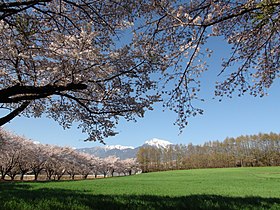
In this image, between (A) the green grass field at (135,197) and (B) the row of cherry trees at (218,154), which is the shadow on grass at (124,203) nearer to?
(A) the green grass field at (135,197)

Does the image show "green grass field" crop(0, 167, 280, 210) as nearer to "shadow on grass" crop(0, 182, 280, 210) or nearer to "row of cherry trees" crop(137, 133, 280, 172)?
"shadow on grass" crop(0, 182, 280, 210)

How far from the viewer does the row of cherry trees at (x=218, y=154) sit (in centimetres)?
9106

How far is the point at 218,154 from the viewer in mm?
98375

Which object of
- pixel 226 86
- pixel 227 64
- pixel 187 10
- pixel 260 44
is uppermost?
pixel 187 10

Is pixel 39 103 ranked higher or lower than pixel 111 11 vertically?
lower

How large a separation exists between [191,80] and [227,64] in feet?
3.71

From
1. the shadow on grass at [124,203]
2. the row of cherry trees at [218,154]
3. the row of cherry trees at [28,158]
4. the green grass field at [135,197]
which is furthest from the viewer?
the row of cherry trees at [218,154]

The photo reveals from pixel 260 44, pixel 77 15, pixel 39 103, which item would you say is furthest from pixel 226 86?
pixel 39 103

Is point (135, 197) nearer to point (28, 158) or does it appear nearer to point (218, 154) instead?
point (28, 158)

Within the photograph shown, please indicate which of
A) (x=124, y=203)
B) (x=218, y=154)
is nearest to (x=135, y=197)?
(x=124, y=203)

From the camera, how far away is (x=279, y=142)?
308ft

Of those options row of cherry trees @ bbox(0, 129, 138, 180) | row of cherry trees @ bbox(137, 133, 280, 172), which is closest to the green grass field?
row of cherry trees @ bbox(0, 129, 138, 180)

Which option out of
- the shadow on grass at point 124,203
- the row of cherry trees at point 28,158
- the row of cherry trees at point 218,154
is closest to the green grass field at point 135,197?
the shadow on grass at point 124,203

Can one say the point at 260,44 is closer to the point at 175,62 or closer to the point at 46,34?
the point at 175,62
